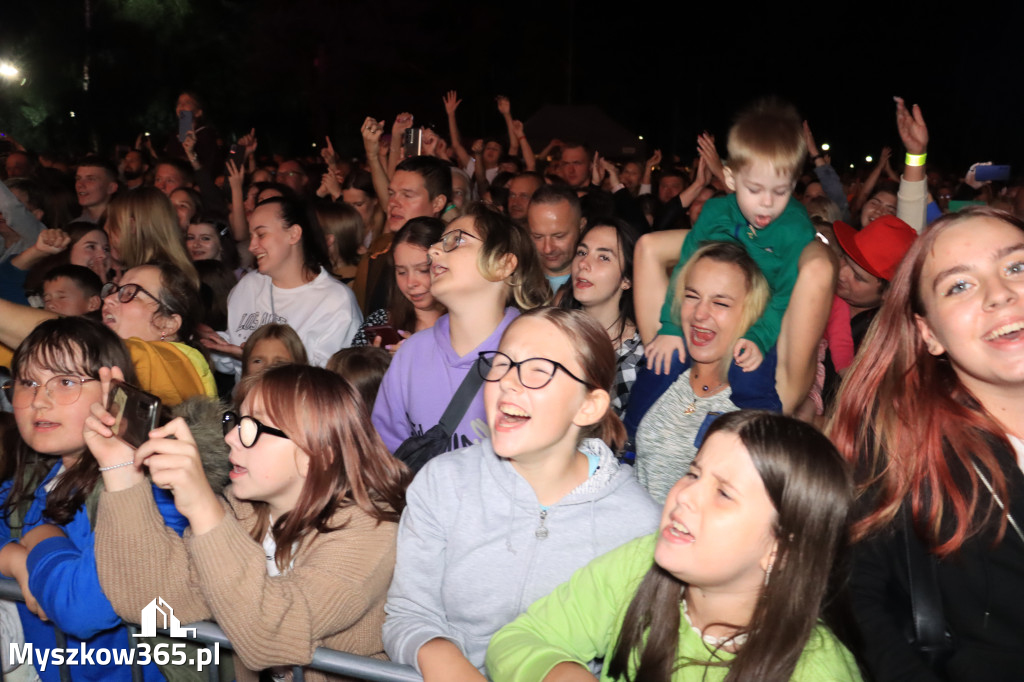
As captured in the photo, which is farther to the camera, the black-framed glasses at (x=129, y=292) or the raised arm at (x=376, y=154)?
the raised arm at (x=376, y=154)

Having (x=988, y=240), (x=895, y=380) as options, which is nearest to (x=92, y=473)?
(x=895, y=380)

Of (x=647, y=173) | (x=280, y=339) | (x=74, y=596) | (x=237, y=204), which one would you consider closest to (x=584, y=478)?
(x=74, y=596)

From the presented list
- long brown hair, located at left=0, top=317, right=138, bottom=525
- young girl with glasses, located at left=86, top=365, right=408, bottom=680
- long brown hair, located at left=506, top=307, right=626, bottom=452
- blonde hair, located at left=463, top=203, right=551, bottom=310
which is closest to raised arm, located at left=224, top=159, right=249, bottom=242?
blonde hair, located at left=463, top=203, right=551, bottom=310

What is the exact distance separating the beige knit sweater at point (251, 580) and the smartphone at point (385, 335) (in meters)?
2.20

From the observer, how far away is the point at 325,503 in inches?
110

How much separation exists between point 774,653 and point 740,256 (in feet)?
6.98

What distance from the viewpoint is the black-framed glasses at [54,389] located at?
3010 mm

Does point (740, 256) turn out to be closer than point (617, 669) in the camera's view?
No

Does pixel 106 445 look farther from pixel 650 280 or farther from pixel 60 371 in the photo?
pixel 650 280

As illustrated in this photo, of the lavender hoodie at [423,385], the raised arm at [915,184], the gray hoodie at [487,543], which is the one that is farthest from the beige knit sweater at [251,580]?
the raised arm at [915,184]

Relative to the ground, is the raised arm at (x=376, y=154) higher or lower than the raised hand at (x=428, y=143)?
lower

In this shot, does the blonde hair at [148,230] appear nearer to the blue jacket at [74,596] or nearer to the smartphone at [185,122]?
the blue jacket at [74,596]

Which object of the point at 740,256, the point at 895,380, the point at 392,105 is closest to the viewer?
the point at 895,380

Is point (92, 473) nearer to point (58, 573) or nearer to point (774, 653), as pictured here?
point (58, 573)
